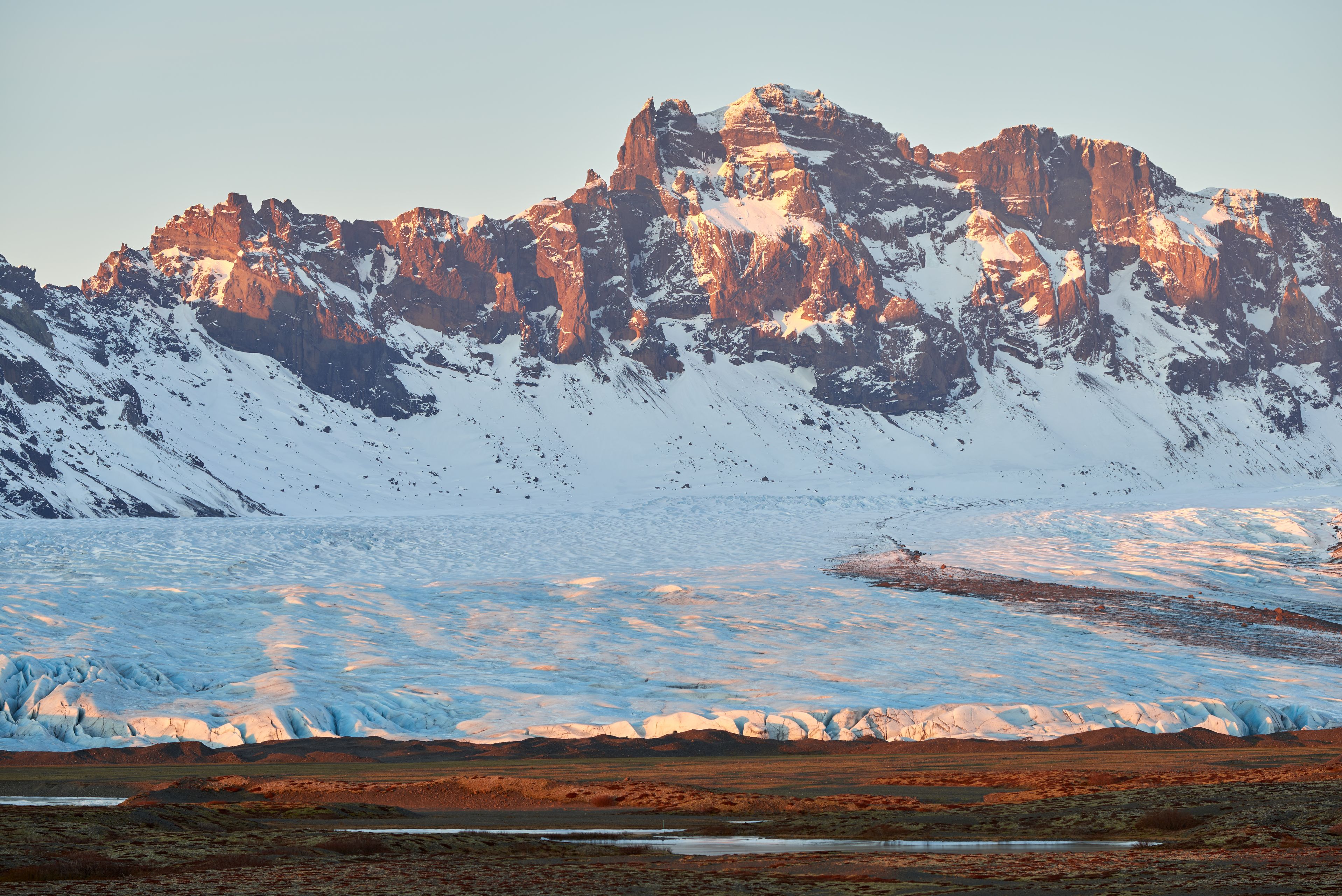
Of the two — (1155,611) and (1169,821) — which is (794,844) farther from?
(1155,611)

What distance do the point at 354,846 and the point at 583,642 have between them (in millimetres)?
25481

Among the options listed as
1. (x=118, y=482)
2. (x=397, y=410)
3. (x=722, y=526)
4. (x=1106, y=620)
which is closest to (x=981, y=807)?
(x=1106, y=620)

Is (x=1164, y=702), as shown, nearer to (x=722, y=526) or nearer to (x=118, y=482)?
(x=722, y=526)

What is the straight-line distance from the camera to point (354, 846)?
45.5ft

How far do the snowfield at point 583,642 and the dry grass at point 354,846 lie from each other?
14.4m

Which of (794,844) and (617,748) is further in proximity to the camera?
(617,748)

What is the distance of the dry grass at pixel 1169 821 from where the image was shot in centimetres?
1479

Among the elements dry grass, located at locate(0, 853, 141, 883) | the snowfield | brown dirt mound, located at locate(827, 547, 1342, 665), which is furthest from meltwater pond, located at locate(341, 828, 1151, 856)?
brown dirt mound, located at locate(827, 547, 1342, 665)

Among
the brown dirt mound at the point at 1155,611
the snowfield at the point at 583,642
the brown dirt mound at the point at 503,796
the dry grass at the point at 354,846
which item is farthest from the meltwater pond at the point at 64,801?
the brown dirt mound at the point at 1155,611

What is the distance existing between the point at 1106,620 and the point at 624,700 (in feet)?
69.0

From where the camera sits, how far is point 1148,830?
14805 mm

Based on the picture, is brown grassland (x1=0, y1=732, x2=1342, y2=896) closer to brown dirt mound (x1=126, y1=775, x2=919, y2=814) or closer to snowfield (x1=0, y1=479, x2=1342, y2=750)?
brown dirt mound (x1=126, y1=775, x2=919, y2=814)

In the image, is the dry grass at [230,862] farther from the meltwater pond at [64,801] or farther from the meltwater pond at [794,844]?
the meltwater pond at [64,801]

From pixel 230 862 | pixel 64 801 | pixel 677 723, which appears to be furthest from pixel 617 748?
pixel 230 862
